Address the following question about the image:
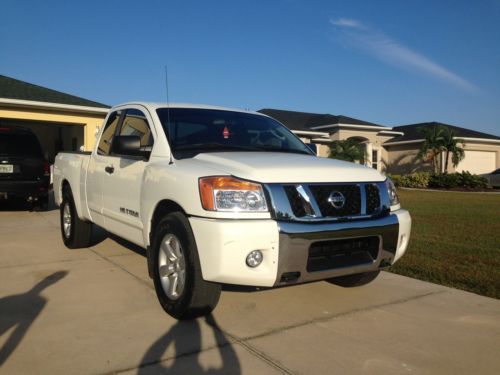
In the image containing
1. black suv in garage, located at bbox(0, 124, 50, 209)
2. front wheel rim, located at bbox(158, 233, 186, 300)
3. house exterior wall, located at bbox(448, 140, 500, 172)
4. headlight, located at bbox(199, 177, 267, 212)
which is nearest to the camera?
headlight, located at bbox(199, 177, 267, 212)

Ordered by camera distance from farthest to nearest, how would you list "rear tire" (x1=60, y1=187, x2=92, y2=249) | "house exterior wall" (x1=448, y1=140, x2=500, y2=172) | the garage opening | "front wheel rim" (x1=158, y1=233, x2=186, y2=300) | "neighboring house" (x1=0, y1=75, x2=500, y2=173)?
1. "house exterior wall" (x1=448, y1=140, x2=500, y2=172)
2. the garage opening
3. "neighboring house" (x1=0, y1=75, x2=500, y2=173)
4. "rear tire" (x1=60, y1=187, x2=92, y2=249)
5. "front wheel rim" (x1=158, y1=233, x2=186, y2=300)

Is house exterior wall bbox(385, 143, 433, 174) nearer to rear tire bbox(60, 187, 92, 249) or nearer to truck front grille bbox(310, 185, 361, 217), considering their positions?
rear tire bbox(60, 187, 92, 249)

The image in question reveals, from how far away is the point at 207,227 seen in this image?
11.0 feet

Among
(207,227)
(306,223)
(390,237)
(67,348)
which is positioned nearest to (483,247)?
(390,237)

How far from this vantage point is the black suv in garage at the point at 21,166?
9898 mm

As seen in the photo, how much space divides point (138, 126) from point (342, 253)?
2644 millimetres

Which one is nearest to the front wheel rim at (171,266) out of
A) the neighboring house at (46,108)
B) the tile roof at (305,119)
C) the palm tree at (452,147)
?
the neighboring house at (46,108)

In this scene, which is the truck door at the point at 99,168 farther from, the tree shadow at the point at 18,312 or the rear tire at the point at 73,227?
the tree shadow at the point at 18,312

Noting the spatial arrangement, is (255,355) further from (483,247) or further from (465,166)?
(465,166)

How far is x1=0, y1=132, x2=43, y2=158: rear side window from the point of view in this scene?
10.1 meters

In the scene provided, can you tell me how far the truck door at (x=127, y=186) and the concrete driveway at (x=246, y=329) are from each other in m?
0.60

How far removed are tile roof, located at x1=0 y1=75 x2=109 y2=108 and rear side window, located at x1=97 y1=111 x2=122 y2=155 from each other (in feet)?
42.7

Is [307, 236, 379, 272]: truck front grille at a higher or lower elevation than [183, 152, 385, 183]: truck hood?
lower

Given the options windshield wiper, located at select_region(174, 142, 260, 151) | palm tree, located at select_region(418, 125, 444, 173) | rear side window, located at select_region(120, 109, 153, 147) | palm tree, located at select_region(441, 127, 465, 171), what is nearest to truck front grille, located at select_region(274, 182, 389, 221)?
windshield wiper, located at select_region(174, 142, 260, 151)
